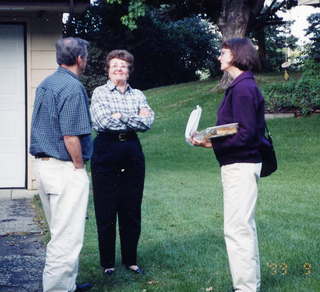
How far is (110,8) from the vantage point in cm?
3741

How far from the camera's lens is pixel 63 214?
17.0ft

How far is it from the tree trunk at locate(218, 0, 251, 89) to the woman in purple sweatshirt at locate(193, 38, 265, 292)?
69.1 feet

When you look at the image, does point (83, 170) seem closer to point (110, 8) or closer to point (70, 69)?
point (70, 69)

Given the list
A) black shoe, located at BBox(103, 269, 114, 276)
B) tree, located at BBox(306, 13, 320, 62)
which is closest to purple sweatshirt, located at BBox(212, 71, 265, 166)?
black shoe, located at BBox(103, 269, 114, 276)

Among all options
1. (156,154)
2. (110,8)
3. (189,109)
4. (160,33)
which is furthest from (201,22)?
(156,154)

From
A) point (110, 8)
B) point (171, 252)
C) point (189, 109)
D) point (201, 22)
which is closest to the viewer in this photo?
point (171, 252)

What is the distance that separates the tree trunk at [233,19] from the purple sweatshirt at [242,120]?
2111 cm

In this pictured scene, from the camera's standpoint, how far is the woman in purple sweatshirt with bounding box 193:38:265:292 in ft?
16.9

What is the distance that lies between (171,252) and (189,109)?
1775 centimetres

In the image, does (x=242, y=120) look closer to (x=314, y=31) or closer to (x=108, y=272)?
(x=108, y=272)

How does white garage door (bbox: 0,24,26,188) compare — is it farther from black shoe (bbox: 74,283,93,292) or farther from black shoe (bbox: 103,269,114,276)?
black shoe (bbox: 74,283,93,292)

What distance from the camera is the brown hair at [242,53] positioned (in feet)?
17.1
